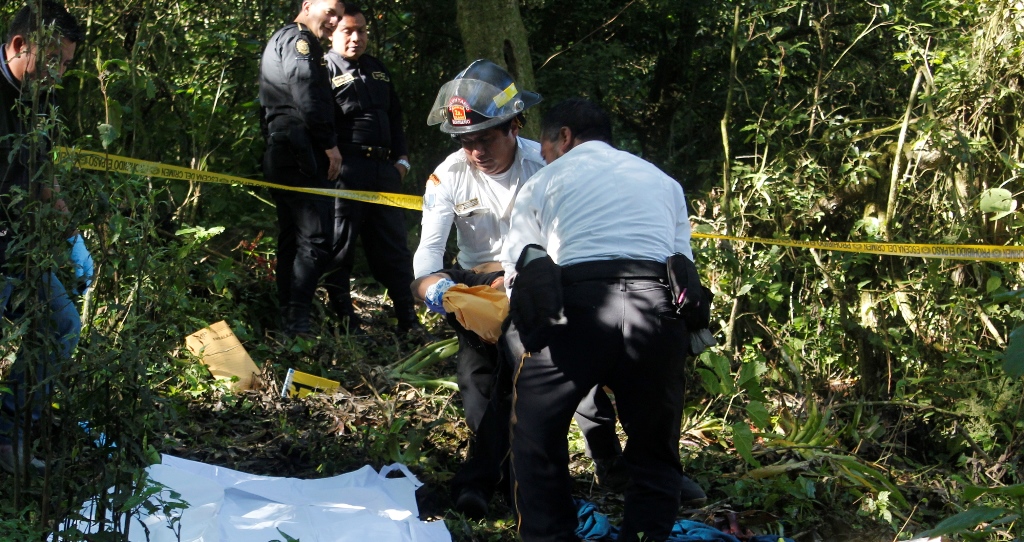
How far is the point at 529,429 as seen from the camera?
362 cm

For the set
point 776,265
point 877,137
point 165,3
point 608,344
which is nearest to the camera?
point 608,344

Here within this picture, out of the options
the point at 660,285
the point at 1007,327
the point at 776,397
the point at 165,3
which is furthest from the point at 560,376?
the point at 165,3

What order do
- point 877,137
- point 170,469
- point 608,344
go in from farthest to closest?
point 877,137 < point 170,469 < point 608,344

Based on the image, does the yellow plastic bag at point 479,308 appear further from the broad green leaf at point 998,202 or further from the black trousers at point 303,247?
the broad green leaf at point 998,202

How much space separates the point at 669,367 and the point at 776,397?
8.10 ft

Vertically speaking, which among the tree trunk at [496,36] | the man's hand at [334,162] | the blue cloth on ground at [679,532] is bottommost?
the blue cloth on ground at [679,532]

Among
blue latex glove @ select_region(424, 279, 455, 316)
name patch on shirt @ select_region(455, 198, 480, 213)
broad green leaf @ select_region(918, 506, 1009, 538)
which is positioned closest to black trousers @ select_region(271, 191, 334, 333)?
name patch on shirt @ select_region(455, 198, 480, 213)

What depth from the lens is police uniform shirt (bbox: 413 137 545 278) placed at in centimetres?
442

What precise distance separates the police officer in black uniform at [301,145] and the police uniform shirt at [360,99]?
16 cm

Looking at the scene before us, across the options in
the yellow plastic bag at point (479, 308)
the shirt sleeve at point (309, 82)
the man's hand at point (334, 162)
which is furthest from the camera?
the man's hand at point (334, 162)

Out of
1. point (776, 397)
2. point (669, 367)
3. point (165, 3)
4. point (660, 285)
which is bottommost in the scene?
point (776, 397)

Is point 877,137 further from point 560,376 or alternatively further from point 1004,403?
point 560,376

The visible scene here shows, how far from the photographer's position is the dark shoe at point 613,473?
4523 mm

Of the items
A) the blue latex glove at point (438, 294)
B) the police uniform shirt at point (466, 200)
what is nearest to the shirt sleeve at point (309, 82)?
the police uniform shirt at point (466, 200)
